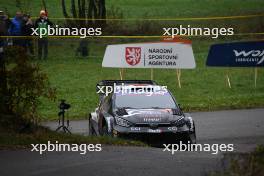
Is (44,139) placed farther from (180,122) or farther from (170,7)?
(170,7)

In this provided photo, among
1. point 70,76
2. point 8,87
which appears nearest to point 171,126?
point 8,87

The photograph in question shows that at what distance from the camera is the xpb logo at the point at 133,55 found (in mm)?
25734

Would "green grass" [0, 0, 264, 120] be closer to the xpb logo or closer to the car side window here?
the xpb logo

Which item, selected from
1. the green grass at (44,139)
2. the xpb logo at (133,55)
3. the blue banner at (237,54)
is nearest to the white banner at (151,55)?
the xpb logo at (133,55)

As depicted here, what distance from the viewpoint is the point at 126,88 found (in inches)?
698

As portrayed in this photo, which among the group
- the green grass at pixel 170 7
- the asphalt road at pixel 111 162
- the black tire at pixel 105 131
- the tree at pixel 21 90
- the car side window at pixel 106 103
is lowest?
the black tire at pixel 105 131

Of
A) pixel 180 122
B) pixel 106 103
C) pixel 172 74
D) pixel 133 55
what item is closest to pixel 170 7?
pixel 172 74

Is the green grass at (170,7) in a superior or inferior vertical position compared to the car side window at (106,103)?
superior

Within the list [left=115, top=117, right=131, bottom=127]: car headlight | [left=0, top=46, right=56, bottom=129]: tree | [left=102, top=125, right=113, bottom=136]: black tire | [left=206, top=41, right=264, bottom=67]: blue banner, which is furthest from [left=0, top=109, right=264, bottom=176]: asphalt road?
[left=206, top=41, right=264, bottom=67]: blue banner

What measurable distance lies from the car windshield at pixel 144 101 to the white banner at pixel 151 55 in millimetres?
8073

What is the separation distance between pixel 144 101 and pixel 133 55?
8.93 metres

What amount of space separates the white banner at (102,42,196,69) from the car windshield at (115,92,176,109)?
26.5 ft

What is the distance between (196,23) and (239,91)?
14.2 metres

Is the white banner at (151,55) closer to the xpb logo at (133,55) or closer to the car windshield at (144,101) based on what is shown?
the xpb logo at (133,55)
